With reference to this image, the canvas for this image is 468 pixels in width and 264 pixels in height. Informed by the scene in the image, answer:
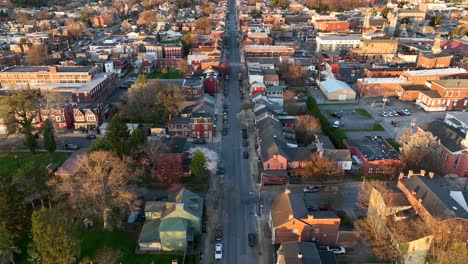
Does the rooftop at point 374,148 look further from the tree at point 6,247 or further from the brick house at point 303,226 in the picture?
the tree at point 6,247

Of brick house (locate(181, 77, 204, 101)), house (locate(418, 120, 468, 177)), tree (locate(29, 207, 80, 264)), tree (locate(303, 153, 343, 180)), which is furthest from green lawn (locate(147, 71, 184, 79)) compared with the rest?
tree (locate(29, 207, 80, 264))

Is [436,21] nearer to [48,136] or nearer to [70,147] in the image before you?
[70,147]

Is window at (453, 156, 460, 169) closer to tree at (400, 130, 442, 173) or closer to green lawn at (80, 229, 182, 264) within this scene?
tree at (400, 130, 442, 173)

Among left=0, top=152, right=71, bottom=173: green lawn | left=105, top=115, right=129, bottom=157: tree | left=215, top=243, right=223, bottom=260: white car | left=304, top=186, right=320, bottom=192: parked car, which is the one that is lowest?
left=0, top=152, right=71, bottom=173: green lawn

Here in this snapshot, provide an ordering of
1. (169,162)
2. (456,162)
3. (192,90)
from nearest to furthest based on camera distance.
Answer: (169,162) → (456,162) → (192,90)

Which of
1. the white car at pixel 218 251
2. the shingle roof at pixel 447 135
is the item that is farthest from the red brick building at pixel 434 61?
the white car at pixel 218 251

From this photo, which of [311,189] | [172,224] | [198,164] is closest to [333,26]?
[311,189]
